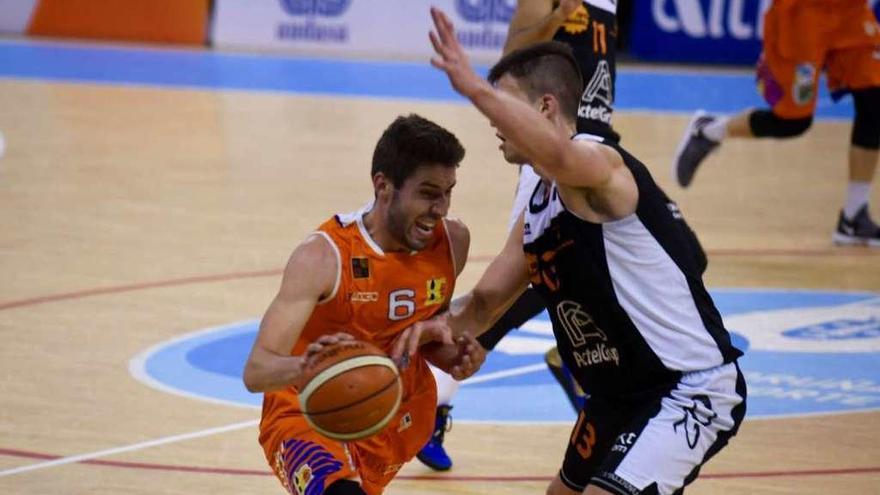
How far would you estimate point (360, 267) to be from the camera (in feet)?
15.2

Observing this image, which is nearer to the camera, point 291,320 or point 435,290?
point 291,320

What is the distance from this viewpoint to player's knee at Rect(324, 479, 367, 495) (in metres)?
4.46

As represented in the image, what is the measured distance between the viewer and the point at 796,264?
9906 mm

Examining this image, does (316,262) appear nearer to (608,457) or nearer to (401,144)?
(401,144)

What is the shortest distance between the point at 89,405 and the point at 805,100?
5532 millimetres

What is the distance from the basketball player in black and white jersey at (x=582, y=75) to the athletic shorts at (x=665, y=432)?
1.61 m

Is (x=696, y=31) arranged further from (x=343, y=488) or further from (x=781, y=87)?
(x=343, y=488)

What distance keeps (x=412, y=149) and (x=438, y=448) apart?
196 centimetres

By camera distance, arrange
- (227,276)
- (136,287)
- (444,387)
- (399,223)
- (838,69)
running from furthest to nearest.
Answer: (838,69)
(227,276)
(136,287)
(444,387)
(399,223)

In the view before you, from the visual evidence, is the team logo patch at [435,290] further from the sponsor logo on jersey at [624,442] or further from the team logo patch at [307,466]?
the sponsor logo on jersey at [624,442]

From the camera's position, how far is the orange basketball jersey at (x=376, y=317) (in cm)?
464

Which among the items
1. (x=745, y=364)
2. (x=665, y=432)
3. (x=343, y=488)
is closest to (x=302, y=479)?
(x=343, y=488)

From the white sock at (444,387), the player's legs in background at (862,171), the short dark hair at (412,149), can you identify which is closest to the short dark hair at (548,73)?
the short dark hair at (412,149)

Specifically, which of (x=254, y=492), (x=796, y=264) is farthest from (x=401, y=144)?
(x=796, y=264)
